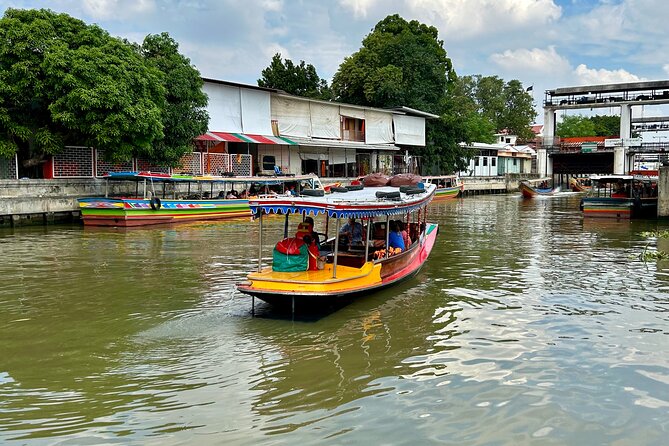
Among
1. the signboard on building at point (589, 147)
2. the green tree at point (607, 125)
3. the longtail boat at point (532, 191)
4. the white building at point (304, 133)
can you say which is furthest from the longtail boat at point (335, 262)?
the green tree at point (607, 125)

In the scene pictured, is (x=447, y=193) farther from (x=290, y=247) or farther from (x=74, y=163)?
(x=290, y=247)

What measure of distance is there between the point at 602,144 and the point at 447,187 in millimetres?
17385

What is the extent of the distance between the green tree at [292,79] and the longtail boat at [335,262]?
127 ft

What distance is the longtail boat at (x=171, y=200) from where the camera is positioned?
21109 mm

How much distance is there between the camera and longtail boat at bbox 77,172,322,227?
21109 millimetres

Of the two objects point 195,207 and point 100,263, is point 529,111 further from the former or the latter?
point 100,263

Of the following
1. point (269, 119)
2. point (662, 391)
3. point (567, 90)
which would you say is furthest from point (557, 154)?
point (662, 391)

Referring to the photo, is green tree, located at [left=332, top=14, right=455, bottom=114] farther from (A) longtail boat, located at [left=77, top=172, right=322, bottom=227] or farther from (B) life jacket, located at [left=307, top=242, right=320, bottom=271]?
(B) life jacket, located at [left=307, top=242, right=320, bottom=271]

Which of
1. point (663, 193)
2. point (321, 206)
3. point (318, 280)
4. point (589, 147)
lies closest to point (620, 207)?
point (663, 193)

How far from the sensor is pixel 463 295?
10797 mm

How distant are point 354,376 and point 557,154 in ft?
167

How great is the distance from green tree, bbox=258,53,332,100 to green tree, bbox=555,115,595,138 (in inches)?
1635

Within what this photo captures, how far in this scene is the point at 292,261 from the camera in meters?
9.32

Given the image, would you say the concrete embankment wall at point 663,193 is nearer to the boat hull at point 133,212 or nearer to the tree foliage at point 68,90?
the boat hull at point 133,212
